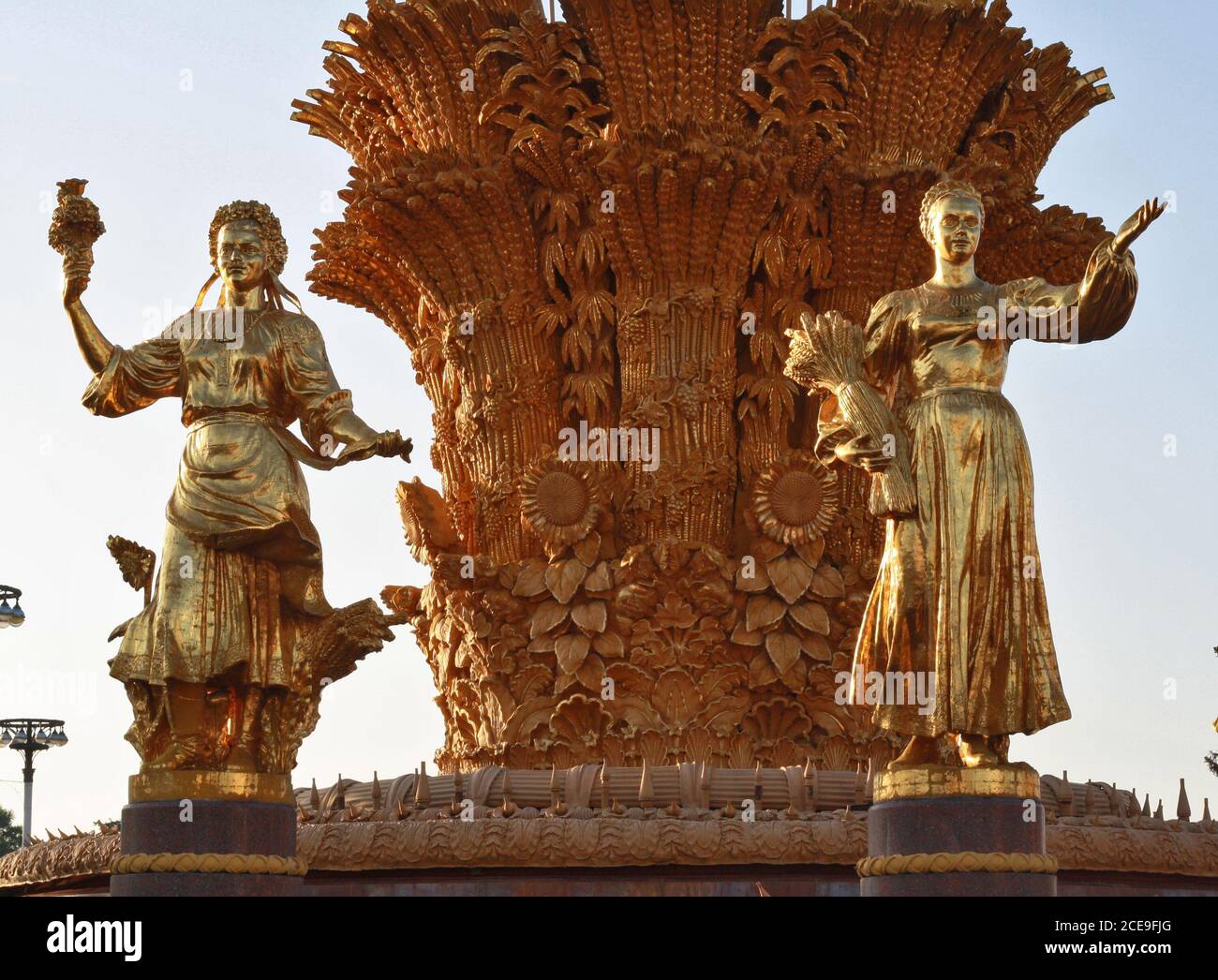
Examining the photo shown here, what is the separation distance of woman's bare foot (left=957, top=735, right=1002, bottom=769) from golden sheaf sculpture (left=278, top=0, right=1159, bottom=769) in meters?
5.88

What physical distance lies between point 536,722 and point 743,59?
5.59 m

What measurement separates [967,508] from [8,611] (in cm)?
928

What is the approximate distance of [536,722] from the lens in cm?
1880

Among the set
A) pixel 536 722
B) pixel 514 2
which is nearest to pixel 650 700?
pixel 536 722

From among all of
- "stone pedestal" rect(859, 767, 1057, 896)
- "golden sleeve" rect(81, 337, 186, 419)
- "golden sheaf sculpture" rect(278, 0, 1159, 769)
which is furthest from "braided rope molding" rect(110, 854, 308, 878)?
"golden sheaf sculpture" rect(278, 0, 1159, 769)

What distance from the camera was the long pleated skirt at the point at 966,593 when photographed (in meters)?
12.5

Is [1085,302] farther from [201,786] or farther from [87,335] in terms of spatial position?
[87,335]

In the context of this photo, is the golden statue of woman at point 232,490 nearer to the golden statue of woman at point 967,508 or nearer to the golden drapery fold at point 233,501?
the golden drapery fold at point 233,501

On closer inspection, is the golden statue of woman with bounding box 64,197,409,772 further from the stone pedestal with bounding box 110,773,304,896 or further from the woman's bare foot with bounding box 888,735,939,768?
the woman's bare foot with bounding box 888,735,939,768

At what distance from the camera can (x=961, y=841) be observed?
12.3 m

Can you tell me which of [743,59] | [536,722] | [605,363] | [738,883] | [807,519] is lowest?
[738,883]

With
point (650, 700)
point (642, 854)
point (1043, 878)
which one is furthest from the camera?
point (650, 700)

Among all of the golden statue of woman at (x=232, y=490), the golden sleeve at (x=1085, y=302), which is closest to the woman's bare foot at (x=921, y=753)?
the golden sleeve at (x=1085, y=302)

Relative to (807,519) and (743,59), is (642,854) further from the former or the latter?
(743,59)
